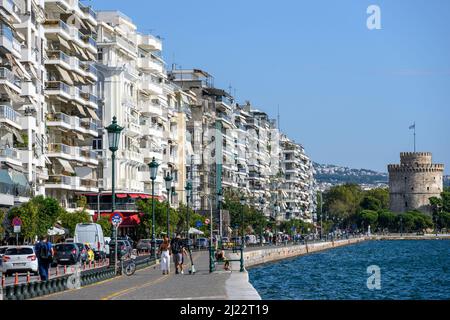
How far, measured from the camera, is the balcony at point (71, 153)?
84562 millimetres

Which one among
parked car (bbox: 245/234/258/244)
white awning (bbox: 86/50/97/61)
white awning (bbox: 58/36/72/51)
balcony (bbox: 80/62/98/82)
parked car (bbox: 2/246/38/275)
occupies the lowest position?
parked car (bbox: 2/246/38/275)

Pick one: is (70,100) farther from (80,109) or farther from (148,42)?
(148,42)

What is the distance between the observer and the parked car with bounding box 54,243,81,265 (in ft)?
182

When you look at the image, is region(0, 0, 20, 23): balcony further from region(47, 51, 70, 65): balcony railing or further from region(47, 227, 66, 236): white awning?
region(47, 227, 66, 236): white awning

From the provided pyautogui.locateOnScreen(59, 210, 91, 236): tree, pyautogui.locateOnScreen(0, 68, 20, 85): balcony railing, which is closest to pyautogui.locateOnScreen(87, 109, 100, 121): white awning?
pyautogui.locateOnScreen(59, 210, 91, 236): tree

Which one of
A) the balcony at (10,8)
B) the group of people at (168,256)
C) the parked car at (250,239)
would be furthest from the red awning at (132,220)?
the group of people at (168,256)

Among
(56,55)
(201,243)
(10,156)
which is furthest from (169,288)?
(201,243)

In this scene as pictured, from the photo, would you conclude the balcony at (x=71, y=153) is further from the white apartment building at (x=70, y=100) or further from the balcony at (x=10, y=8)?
the balcony at (x=10, y=8)

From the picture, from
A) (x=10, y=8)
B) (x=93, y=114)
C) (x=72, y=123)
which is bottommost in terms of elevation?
(x=72, y=123)

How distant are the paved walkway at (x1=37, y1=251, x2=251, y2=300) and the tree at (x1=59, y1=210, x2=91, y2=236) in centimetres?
3064

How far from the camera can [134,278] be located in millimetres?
42938

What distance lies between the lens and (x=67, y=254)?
55.8 meters

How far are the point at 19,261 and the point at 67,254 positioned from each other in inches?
363
